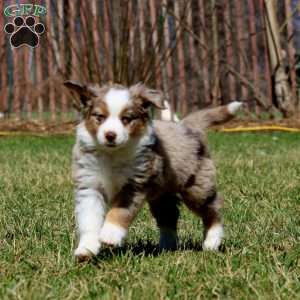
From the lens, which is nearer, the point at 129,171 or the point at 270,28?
the point at 129,171

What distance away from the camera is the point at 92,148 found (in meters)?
3.99

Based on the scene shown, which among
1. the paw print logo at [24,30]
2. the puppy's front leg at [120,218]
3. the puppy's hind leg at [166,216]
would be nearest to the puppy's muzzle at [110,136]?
the puppy's front leg at [120,218]

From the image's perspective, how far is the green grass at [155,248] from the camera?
3049 mm

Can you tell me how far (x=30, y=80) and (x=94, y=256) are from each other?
29.4ft

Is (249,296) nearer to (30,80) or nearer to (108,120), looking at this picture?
(108,120)

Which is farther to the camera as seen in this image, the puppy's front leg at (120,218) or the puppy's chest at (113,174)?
the puppy's chest at (113,174)

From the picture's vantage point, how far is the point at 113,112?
3961mm

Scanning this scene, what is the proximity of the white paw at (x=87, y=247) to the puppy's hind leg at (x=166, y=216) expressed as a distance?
0.66 m

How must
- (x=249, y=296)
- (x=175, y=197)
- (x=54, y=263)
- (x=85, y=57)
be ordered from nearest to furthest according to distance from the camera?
(x=249, y=296), (x=54, y=263), (x=175, y=197), (x=85, y=57)

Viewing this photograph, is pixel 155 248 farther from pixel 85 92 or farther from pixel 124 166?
pixel 85 92

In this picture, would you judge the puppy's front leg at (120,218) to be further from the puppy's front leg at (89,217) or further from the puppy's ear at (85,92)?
the puppy's ear at (85,92)

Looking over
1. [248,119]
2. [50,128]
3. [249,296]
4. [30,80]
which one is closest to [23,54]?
[30,80]

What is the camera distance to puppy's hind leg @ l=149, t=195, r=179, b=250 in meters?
4.38

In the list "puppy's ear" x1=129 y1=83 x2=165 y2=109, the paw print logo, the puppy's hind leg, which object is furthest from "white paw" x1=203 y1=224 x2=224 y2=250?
the paw print logo
